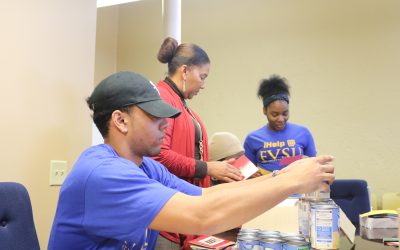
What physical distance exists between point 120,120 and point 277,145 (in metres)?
1.73

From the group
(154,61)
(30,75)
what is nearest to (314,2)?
(154,61)

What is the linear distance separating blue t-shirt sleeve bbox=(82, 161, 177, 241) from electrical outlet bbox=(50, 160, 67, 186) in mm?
1151

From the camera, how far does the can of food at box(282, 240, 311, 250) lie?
89 cm

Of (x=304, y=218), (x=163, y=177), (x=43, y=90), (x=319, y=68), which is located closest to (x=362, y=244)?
(x=304, y=218)

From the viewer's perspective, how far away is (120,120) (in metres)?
1.04

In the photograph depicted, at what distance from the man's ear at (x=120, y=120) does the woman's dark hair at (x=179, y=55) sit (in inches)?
33.3

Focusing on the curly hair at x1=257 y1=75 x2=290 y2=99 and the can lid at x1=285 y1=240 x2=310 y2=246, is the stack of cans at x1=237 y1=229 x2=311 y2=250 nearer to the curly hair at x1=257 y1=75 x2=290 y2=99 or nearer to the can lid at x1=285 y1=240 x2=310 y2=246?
the can lid at x1=285 y1=240 x2=310 y2=246

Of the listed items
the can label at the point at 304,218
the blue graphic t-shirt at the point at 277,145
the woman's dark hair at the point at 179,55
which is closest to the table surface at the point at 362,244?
the can label at the point at 304,218

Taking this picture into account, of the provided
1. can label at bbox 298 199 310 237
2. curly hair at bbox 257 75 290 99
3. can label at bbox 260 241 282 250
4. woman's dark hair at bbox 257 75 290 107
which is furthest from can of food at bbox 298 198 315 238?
curly hair at bbox 257 75 290 99

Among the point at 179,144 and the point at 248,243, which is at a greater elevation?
the point at 179,144

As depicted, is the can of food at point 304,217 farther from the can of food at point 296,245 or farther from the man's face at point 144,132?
the man's face at point 144,132

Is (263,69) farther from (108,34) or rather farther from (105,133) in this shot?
(105,133)

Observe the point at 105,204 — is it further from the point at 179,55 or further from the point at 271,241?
the point at 179,55

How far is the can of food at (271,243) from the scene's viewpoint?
90 centimetres
